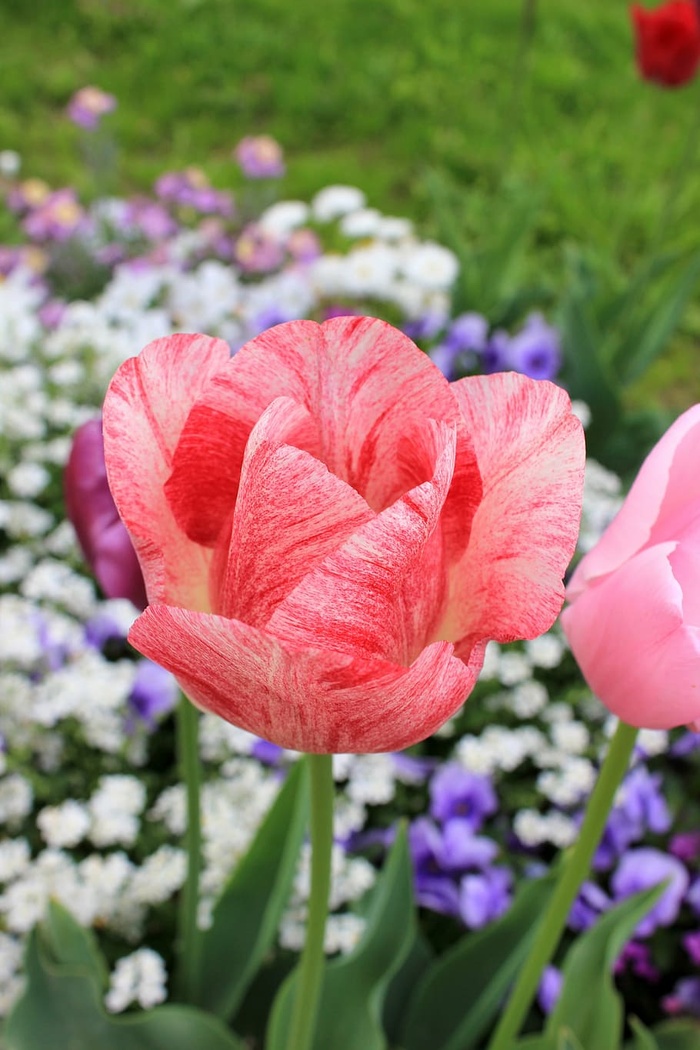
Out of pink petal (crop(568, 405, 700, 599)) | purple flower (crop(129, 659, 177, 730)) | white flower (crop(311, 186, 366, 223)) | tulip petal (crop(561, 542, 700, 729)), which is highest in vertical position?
pink petal (crop(568, 405, 700, 599))

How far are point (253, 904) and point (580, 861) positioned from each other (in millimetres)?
391

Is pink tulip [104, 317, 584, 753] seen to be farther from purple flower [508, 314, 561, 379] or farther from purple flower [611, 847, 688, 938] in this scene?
purple flower [508, 314, 561, 379]

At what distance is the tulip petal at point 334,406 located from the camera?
1.41 feet

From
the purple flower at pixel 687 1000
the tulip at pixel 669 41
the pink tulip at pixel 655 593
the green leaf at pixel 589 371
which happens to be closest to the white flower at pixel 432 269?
the green leaf at pixel 589 371

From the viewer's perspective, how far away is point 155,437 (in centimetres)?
44

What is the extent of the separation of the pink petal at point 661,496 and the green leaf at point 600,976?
0.49 m

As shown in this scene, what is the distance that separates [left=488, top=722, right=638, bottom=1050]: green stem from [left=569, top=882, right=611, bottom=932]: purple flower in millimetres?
397

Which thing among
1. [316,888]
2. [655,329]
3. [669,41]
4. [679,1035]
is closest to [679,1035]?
[679,1035]

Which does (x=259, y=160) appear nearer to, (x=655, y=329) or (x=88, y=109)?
(x=88, y=109)

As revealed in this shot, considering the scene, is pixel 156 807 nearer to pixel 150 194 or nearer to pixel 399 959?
pixel 399 959

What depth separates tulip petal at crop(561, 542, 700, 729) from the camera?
46 centimetres

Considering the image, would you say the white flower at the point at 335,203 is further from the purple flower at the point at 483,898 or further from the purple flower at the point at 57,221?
the purple flower at the point at 483,898

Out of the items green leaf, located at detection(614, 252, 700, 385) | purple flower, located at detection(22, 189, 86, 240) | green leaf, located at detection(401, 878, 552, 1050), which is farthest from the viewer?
purple flower, located at detection(22, 189, 86, 240)

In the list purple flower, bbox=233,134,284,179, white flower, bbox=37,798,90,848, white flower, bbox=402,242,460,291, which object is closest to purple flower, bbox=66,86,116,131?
purple flower, bbox=233,134,284,179
